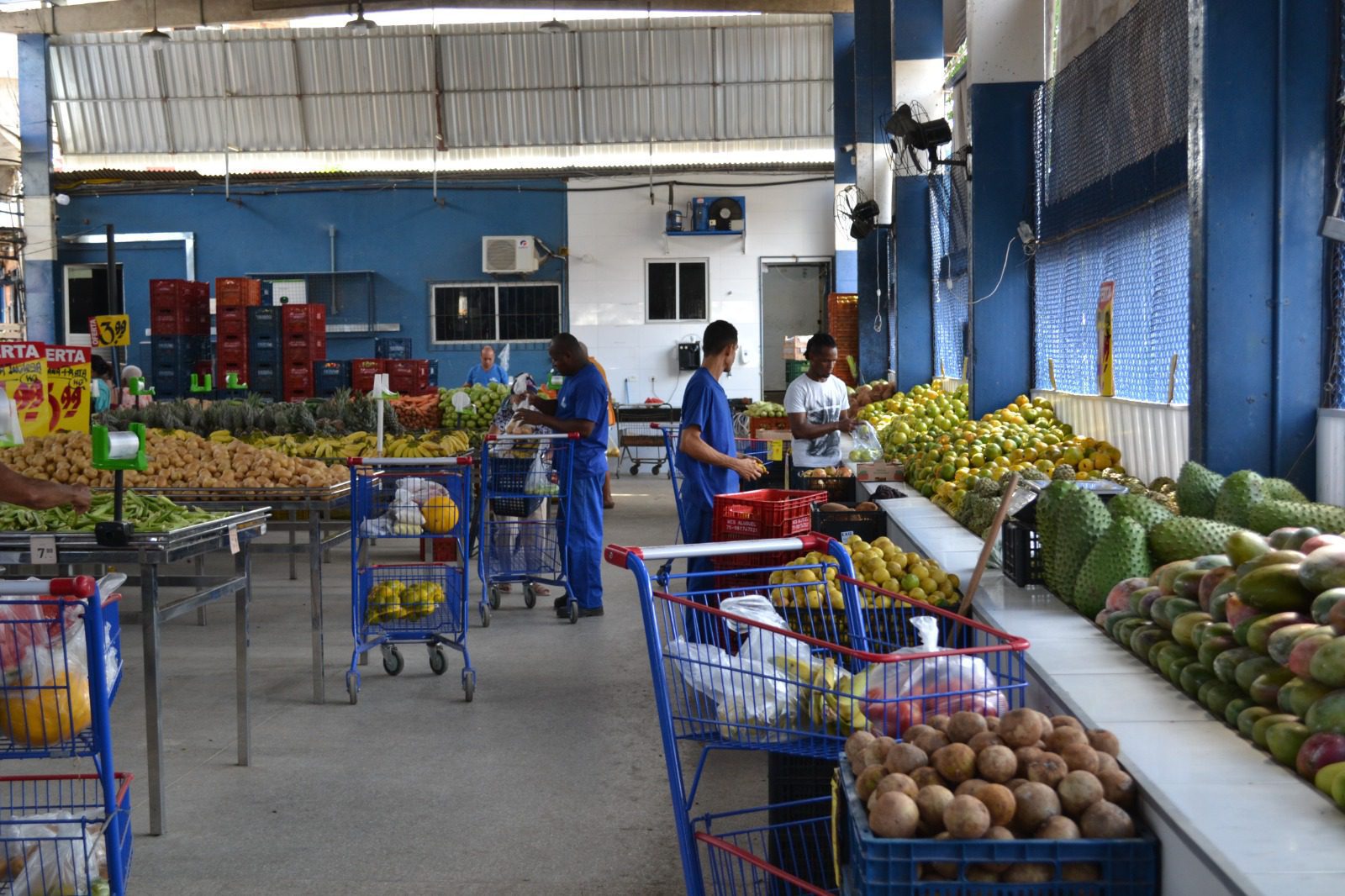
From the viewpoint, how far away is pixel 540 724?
5711 mm

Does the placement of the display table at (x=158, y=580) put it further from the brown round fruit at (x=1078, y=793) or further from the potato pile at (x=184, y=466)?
the brown round fruit at (x=1078, y=793)

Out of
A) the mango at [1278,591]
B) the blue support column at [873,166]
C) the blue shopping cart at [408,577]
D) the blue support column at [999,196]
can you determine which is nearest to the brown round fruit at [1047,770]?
the mango at [1278,591]

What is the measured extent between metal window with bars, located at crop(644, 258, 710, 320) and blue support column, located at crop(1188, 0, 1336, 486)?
15.4 meters

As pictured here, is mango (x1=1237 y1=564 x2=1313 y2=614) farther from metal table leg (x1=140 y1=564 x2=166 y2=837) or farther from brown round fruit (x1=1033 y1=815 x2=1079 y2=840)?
metal table leg (x1=140 y1=564 x2=166 y2=837)

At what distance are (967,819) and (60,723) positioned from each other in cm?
236

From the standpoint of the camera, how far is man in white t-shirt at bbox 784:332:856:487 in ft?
26.0

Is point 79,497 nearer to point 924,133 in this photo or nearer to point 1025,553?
point 1025,553

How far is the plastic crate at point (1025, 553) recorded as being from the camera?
4.52m

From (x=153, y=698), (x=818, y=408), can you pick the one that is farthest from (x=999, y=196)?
(x=153, y=698)

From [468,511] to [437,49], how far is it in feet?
49.5

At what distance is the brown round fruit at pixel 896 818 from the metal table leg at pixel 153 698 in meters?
3.15

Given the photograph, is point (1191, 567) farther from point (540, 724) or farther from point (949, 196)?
point (949, 196)

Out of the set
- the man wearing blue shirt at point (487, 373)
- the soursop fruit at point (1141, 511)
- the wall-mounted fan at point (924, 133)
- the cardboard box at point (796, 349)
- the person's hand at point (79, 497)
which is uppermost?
the wall-mounted fan at point (924, 133)

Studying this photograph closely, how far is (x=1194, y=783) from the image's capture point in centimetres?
230
